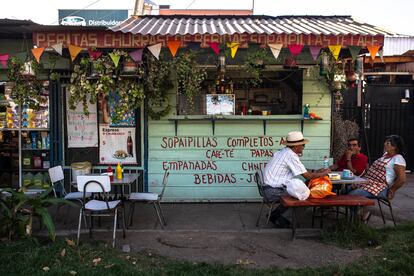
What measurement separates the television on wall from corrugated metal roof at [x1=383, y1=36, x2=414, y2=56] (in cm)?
588

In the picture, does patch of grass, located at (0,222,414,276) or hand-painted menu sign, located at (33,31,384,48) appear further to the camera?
hand-painted menu sign, located at (33,31,384,48)

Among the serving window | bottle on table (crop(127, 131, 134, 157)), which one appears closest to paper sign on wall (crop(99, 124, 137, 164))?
bottle on table (crop(127, 131, 134, 157))

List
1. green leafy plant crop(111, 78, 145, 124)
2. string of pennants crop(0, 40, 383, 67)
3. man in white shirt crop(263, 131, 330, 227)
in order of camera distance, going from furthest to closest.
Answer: green leafy plant crop(111, 78, 145, 124) < string of pennants crop(0, 40, 383, 67) < man in white shirt crop(263, 131, 330, 227)

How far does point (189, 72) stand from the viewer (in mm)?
7000

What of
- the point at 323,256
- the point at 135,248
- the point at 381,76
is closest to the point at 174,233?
the point at 135,248

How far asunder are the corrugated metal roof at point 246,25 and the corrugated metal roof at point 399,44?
372 cm

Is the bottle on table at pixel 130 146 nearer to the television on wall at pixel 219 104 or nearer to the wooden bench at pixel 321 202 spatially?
the television on wall at pixel 219 104

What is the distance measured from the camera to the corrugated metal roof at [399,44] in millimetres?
11330

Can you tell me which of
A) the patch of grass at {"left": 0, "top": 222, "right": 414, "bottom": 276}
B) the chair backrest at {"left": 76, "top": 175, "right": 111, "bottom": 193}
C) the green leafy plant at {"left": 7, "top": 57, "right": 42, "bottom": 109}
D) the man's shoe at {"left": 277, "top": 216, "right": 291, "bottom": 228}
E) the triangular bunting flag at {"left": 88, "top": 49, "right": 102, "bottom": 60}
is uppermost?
the triangular bunting flag at {"left": 88, "top": 49, "right": 102, "bottom": 60}

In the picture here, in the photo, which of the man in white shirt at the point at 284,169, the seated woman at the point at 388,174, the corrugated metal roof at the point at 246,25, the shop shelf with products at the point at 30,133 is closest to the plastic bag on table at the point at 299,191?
the man in white shirt at the point at 284,169

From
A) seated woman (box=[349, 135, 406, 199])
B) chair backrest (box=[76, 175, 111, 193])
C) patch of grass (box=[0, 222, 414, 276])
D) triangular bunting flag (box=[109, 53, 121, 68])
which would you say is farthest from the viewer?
triangular bunting flag (box=[109, 53, 121, 68])

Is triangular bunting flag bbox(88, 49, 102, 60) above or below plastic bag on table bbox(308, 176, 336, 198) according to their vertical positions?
above

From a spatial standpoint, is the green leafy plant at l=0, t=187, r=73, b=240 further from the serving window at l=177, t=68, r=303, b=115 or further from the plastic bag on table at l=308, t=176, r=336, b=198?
the plastic bag on table at l=308, t=176, r=336, b=198

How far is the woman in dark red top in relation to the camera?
6623 millimetres
